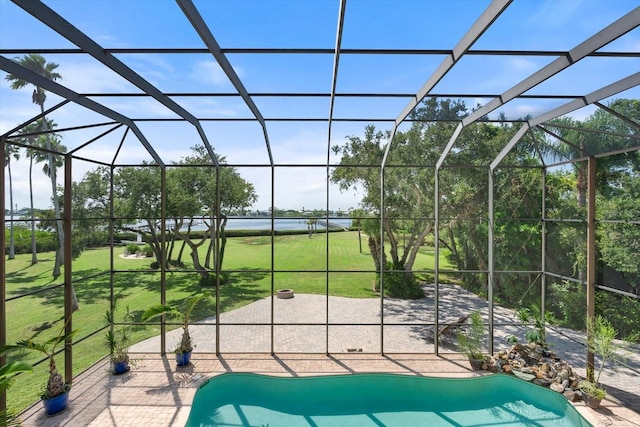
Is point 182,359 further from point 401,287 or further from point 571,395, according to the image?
point 401,287

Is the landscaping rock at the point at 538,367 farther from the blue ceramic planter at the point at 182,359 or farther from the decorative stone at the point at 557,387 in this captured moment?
the blue ceramic planter at the point at 182,359

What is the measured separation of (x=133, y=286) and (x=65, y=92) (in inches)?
812

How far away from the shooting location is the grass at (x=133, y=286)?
1475 centimetres

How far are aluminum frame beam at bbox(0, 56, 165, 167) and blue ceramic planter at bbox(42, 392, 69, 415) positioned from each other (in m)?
5.04

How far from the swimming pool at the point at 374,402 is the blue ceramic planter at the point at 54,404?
2293 millimetres

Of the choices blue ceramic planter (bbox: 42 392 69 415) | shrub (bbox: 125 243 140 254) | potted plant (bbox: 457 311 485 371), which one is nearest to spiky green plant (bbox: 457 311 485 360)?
potted plant (bbox: 457 311 485 371)

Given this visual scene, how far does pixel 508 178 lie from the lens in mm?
12945

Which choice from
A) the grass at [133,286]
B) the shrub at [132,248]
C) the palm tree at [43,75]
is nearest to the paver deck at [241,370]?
the grass at [133,286]

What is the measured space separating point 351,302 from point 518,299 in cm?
854

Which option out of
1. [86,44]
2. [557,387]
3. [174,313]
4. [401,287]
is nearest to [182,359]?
[174,313]

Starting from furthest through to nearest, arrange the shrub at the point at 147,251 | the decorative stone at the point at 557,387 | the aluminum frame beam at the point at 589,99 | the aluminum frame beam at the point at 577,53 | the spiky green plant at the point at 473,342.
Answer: the shrub at the point at 147,251 < the spiky green plant at the point at 473,342 < the decorative stone at the point at 557,387 < the aluminum frame beam at the point at 589,99 < the aluminum frame beam at the point at 577,53

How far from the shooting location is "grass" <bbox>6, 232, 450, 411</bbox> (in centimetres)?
1475

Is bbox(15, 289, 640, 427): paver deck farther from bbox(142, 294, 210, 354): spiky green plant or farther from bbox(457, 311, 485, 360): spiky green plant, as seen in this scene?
bbox(142, 294, 210, 354): spiky green plant

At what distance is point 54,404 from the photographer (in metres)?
5.43
